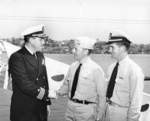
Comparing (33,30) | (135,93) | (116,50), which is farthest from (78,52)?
(135,93)

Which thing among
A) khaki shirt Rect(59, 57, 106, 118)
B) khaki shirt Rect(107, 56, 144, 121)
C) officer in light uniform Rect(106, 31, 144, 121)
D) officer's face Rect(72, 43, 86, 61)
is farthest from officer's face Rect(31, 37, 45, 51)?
khaki shirt Rect(107, 56, 144, 121)

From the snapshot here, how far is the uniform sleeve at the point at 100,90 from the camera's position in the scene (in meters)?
4.30

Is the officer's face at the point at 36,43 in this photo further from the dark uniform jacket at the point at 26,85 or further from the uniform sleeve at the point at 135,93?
the uniform sleeve at the point at 135,93

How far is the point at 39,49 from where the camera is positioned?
4.54m

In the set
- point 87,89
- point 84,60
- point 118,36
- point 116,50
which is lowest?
point 87,89

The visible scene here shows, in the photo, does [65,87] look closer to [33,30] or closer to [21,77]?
[21,77]

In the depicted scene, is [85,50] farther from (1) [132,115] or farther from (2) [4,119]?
(2) [4,119]

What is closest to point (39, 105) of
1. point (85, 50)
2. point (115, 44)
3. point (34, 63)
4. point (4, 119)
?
point (34, 63)

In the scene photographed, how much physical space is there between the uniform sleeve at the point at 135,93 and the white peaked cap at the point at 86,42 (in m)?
0.59

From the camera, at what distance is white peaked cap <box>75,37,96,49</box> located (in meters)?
4.34

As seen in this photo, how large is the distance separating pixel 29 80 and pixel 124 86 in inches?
40.1

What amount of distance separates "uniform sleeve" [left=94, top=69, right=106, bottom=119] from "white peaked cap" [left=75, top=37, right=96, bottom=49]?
270mm

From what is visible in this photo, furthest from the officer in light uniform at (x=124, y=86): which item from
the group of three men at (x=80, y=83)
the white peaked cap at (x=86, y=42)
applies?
the white peaked cap at (x=86, y=42)

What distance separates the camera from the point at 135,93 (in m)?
3.97
